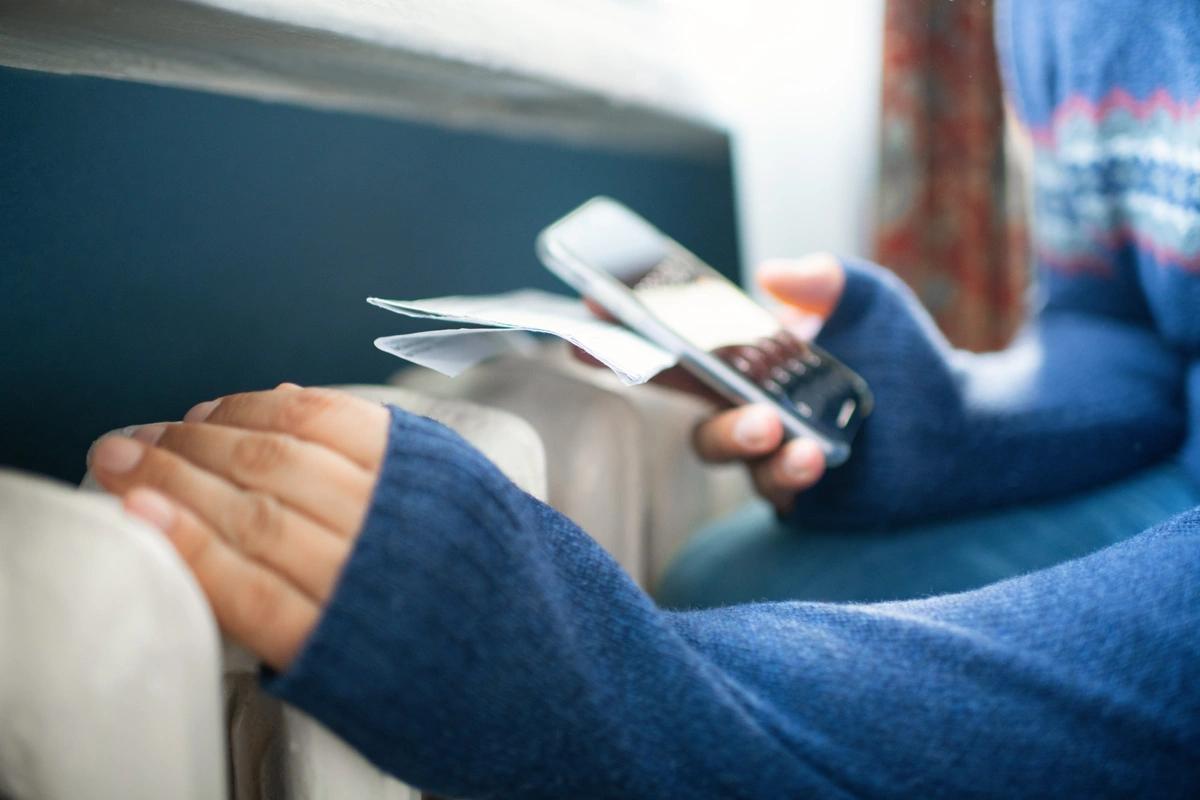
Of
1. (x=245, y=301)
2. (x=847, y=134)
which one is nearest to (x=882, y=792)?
(x=245, y=301)

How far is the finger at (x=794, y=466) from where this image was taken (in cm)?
46

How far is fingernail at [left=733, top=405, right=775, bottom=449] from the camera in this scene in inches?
18.0

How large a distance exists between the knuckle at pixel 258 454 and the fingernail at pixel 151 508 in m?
0.03

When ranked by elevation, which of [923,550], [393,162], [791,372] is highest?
[393,162]

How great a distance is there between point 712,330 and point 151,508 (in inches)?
11.8

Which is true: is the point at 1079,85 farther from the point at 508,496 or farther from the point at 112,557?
the point at 112,557

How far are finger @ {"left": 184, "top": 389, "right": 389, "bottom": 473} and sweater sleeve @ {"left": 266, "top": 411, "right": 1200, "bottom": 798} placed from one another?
1 centimetres

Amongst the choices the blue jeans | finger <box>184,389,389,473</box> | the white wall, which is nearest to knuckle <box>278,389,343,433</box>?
finger <box>184,389,389,473</box>

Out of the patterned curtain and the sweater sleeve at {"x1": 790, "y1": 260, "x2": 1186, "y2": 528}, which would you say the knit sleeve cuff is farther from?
the patterned curtain

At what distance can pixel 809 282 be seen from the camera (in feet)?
1.73

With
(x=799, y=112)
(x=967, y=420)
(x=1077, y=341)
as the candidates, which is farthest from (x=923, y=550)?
(x=799, y=112)

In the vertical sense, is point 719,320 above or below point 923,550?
above

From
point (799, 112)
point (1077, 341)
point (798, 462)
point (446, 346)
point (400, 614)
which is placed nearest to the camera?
point (400, 614)

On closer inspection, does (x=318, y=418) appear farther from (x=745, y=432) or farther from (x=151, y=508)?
(x=745, y=432)
